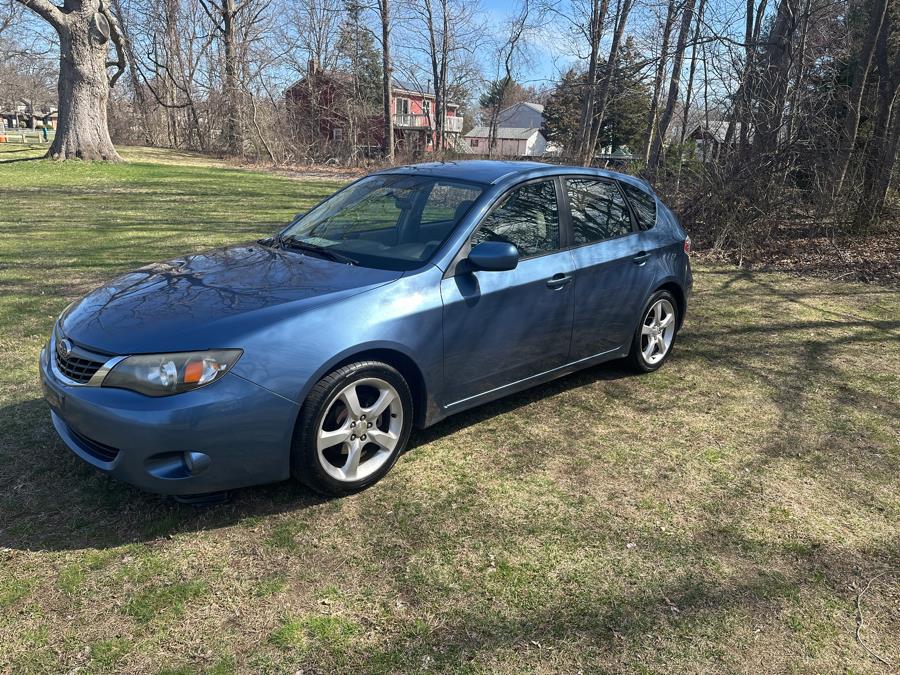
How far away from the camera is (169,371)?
9.55ft

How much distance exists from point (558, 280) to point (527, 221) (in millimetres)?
433

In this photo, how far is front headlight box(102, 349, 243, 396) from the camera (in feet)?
9.50

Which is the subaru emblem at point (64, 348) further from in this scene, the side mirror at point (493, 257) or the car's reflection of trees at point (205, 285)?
the side mirror at point (493, 257)

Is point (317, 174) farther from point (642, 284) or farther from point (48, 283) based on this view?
point (642, 284)

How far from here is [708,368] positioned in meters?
5.62

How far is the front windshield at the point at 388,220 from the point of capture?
3.91m

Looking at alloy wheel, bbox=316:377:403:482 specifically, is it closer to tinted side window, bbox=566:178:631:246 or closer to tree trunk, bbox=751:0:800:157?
tinted side window, bbox=566:178:631:246

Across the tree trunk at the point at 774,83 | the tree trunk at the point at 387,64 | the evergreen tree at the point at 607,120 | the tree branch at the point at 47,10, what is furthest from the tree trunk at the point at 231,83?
the tree trunk at the point at 774,83

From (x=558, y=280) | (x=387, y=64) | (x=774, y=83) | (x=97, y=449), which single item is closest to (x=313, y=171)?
(x=387, y=64)

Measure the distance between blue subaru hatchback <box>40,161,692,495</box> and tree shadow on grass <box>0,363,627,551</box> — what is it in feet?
0.93

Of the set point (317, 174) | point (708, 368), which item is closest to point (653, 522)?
point (708, 368)

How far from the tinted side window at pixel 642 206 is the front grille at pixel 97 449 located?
396 cm

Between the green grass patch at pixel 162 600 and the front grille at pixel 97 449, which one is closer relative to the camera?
the green grass patch at pixel 162 600

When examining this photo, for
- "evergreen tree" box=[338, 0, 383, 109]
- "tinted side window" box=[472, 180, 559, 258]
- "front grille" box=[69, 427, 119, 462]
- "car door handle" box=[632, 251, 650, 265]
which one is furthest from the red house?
"front grille" box=[69, 427, 119, 462]
